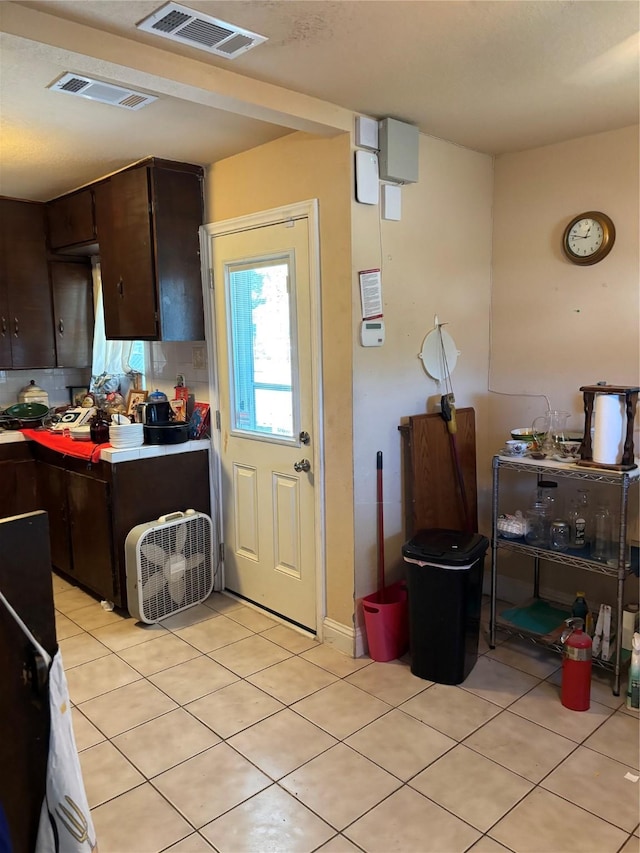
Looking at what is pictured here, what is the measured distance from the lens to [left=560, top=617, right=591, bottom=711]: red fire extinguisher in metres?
2.53

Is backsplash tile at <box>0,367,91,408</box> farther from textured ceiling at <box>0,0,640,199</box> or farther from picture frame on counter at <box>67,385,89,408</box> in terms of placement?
textured ceiling at <box>0,0,640,199</box>

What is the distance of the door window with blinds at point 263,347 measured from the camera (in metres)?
3.17

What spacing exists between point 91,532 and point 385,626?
1.77 meters

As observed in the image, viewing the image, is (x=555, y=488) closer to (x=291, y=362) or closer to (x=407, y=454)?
(x=407, y=454)

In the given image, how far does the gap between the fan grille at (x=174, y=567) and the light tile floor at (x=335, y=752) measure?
250 mm

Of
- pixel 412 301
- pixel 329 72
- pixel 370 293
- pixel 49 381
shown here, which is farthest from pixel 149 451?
pixel 329 72

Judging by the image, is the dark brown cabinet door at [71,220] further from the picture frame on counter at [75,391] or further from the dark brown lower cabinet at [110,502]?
the dark brown lower cabinet at [110,502]

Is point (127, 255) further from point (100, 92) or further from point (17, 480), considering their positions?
point (17, 480)

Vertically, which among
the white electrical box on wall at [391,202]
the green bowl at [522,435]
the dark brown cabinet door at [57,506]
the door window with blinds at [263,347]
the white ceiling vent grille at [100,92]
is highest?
the white ceiling vent grille at [100,92]

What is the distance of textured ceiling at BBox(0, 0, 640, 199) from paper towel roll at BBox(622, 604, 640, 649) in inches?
83.5

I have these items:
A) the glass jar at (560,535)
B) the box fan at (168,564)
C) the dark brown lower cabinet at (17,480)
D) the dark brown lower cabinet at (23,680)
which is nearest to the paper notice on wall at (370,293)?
the glass jar at (560,535)

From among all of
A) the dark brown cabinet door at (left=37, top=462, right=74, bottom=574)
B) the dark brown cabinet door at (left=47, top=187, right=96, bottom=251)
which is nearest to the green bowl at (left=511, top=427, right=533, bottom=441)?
the dark brown cabinet door at (left=37, top=462, right=74, bottom=574)

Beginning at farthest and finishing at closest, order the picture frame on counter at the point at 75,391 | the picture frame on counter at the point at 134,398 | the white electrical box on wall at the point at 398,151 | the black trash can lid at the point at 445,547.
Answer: the picture frame on counter at the point at 75,391, the picture frame on counter at the point at 134,398, the white electrical box on wall at the point at 398,151, the black trash can lid at the point at 445,547

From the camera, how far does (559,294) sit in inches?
127
